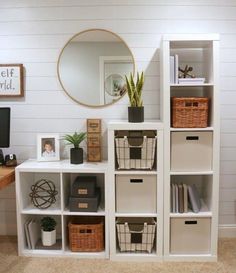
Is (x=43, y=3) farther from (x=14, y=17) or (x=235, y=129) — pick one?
(x=235, y=129)

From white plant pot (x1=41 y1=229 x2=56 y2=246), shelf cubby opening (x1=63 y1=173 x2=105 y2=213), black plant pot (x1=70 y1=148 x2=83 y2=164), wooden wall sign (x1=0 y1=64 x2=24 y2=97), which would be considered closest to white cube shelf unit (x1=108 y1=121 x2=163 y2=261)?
shelf cubby opening (x1=63 y1=173 x2=105 y2=213)

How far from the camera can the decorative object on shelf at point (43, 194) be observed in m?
3.03

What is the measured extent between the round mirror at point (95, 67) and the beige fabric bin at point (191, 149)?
0.71m

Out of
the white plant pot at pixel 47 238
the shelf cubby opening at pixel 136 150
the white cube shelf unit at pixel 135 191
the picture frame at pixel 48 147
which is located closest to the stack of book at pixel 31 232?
the white plant pot at pixel 47 238

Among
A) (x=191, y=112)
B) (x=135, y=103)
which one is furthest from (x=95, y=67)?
(x=191, y=112)

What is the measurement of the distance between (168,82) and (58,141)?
1129 mm

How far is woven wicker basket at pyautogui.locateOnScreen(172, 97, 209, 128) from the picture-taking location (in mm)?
2730

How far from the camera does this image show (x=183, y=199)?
112 inches

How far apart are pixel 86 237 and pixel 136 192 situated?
581 mm

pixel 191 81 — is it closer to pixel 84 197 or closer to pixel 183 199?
pixel 183 199

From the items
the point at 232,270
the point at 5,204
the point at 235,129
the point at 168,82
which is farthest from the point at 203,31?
the point at 5,204

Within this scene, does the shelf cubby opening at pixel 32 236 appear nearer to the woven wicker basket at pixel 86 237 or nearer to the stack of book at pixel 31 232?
the stack of book at pixel 31 232

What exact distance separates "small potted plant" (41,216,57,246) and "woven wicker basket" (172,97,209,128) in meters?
1.40

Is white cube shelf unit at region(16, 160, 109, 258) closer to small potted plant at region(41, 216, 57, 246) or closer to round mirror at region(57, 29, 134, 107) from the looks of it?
small potted plant at region(41, 216, 57, 246)
